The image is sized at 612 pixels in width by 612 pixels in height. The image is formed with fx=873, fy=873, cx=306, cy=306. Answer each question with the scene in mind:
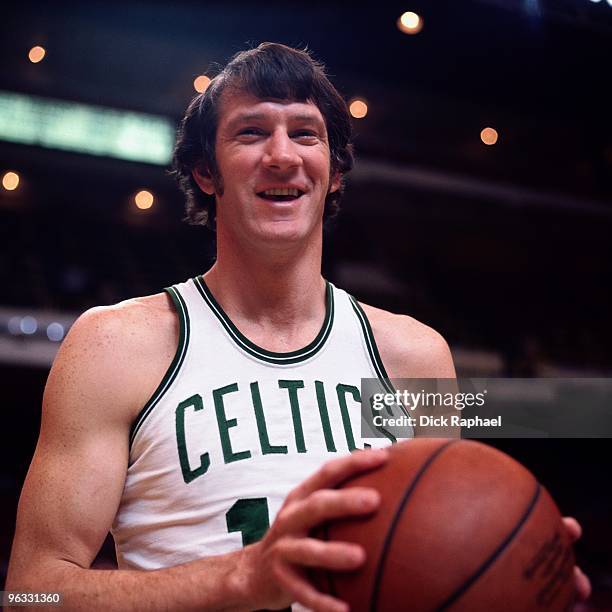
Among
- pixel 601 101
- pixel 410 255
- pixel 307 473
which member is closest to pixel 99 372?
pixel 307 473

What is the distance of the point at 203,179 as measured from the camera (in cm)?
215

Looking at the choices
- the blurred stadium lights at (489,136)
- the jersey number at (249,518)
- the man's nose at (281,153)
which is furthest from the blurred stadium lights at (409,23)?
the jersey number at (249,518)

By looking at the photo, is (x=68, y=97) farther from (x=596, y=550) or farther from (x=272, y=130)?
(x=272, y=130)

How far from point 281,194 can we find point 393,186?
861 cm

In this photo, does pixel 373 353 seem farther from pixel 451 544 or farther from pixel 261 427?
pixel 451 544

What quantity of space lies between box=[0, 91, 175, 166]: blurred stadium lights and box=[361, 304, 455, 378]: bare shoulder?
777 centimetres

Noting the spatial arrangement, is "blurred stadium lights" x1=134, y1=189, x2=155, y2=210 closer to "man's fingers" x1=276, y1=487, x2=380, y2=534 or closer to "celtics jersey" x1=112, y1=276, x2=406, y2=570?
"celtics jersey" x1=112, y1=276, x2=406, y2=570

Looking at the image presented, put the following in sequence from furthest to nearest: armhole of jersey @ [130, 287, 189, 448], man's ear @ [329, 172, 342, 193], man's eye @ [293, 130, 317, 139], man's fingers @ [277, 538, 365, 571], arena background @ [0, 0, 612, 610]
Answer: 1. arena background @ [0, 0, 612, 610]
2. man's ear @ [329, 172, 342, 193]
3. man's eye @ [293, 130, 317, 139]
4. armhole of jersey @ [130, 287, 189, 448]
5. man's fingers @ [277, 538, 365, 571]

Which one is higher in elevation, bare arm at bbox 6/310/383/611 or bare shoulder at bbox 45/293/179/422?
bare shoulder at bbox 45/293/179/422

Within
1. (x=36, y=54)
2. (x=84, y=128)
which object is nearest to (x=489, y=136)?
(x=84, y=128)

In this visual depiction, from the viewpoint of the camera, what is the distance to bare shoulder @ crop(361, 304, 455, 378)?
2.03 meters

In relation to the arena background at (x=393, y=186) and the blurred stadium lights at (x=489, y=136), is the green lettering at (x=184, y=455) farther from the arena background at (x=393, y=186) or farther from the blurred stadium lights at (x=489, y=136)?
the blurred stadium lights at (x=489, y=136)

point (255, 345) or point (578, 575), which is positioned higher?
point (255, 345)

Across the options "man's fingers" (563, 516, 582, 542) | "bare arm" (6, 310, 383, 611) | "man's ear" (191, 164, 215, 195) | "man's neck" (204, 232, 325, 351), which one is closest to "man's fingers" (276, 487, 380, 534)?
"bare arm" (6, 310, 383, 611)
